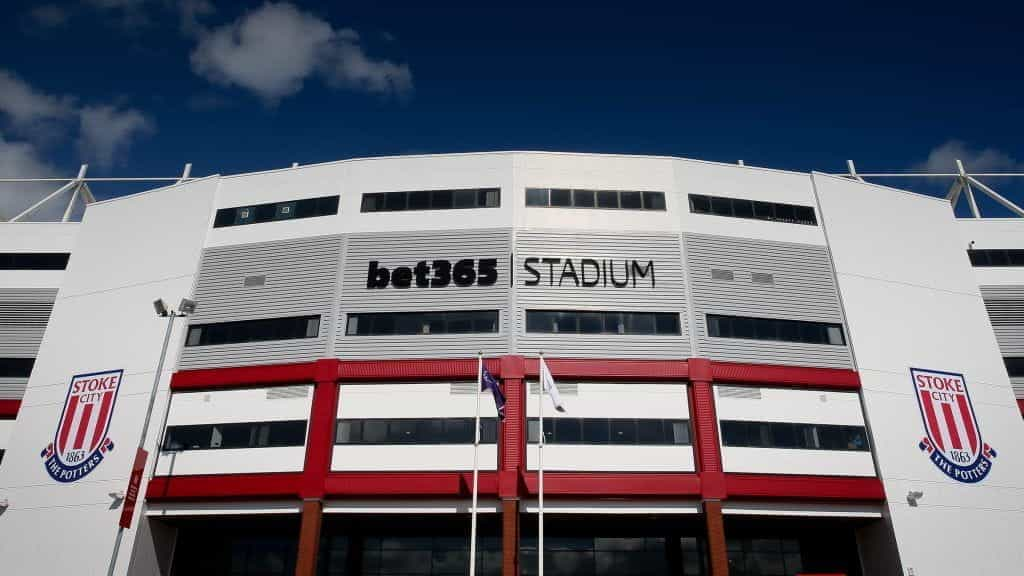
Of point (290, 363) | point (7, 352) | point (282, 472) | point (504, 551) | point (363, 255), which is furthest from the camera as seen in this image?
point (7, 352)

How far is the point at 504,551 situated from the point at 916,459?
23963mm

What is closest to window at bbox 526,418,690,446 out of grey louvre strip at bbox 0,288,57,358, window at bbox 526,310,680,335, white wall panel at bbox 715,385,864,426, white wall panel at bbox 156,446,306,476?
white wall panel at bbox 715,385,864,426

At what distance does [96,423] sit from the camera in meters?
39.7

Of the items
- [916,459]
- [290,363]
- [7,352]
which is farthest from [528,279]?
[7,352]

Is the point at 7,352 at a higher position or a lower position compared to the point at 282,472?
higher

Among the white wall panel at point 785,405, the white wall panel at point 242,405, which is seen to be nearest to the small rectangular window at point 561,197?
the white wall panel at point 785,405

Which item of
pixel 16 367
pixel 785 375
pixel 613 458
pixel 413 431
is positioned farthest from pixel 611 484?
pixel 16 367

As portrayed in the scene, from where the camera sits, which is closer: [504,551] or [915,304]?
[504,551]

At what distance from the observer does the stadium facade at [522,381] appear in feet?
118

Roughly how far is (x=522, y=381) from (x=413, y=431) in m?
6.61

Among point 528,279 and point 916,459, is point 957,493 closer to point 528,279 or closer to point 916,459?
point 916,459

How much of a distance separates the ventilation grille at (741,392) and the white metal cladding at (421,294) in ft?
41.4

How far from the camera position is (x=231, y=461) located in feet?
122

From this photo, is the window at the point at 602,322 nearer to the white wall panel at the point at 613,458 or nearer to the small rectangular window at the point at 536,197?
the white wall panel at the point at 613,458
